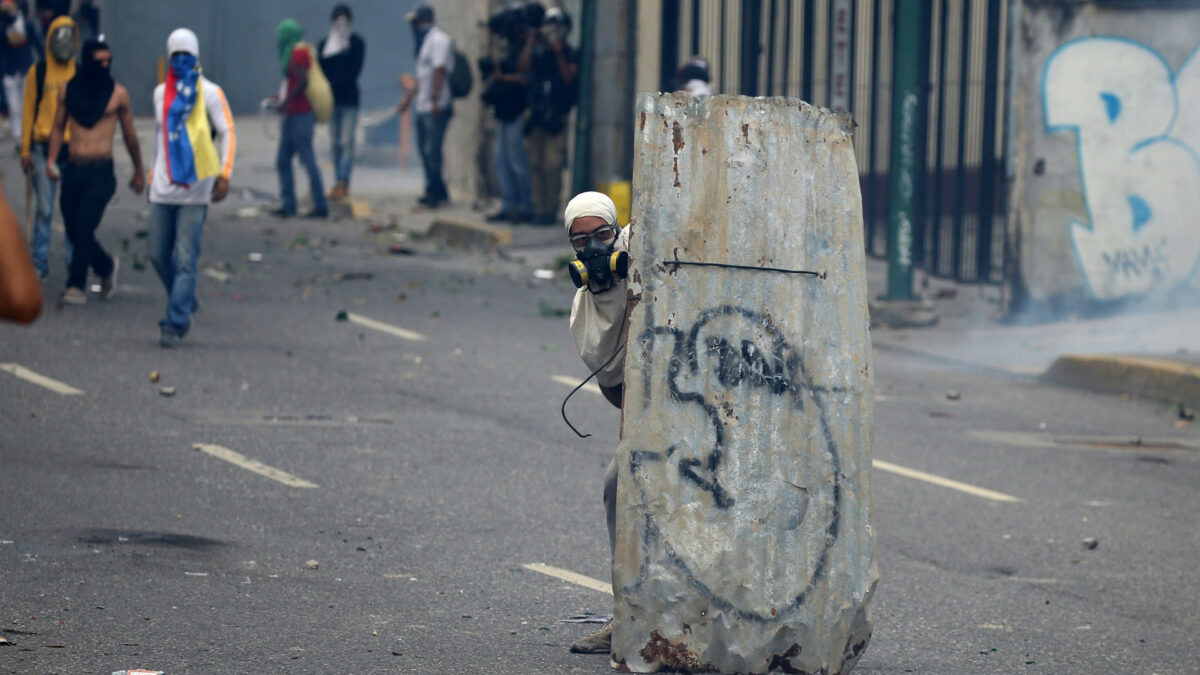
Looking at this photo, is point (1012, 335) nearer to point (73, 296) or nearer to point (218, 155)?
point (218, 155)

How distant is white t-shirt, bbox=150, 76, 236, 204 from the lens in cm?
1038

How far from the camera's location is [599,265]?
4.96 meters

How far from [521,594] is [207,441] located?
2.83 metres

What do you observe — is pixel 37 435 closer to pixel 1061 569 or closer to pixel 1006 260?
pixel 1061 569

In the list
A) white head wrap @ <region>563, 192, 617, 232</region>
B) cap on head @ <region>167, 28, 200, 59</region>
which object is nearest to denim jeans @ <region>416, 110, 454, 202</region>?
cap on head @ <region>167, 28, 200, 59</region>

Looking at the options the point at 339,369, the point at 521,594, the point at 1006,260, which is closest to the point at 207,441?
the point at 339,369

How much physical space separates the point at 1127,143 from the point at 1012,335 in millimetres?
1813

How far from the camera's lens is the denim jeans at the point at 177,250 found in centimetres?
1042

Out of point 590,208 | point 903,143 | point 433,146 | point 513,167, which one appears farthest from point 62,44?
point 590,208

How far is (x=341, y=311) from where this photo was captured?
12445 mm

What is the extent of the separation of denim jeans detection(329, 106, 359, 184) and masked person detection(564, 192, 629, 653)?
1386cm

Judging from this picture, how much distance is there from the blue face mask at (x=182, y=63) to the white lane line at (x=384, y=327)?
242 centimetres

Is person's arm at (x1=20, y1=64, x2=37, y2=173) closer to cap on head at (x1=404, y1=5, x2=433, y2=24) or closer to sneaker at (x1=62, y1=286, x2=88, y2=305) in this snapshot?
sneaker at (x1=62, y1=286, x2=88, y2=305)

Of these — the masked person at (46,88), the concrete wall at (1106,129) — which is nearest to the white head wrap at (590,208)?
the masked person at (46,88)
